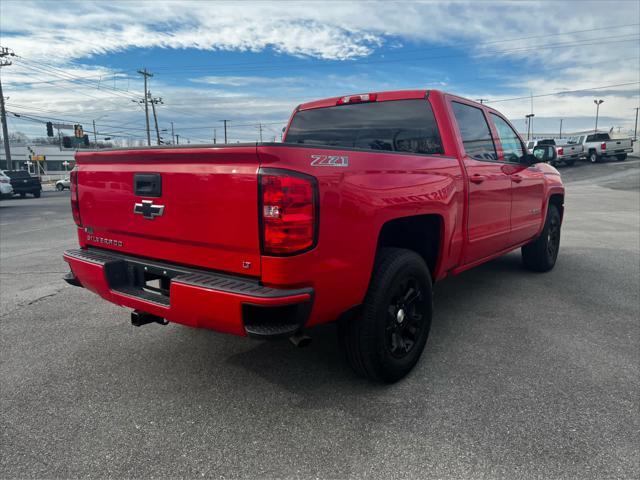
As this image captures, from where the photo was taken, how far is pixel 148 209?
2760 mm

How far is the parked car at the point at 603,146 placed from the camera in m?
31.7

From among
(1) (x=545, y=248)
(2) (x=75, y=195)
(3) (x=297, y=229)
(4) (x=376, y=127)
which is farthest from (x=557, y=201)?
(2) (x=75, y=195)

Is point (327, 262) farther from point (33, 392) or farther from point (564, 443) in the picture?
point (33, 392)

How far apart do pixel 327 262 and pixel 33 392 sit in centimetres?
207

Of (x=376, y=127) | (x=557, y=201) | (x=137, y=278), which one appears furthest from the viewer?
(x=557, y=201)

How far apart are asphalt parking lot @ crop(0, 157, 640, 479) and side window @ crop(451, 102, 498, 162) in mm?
1461

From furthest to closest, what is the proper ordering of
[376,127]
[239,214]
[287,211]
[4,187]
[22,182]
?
[22,182], [4,187], [376,127], [239,214], [287,211]

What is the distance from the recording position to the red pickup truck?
2307 millimetres

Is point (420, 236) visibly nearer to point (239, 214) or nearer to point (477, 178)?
point (477, 178)

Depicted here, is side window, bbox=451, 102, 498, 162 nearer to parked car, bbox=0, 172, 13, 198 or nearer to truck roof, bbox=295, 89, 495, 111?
truck roof, bbox=295, 89, 495, 111

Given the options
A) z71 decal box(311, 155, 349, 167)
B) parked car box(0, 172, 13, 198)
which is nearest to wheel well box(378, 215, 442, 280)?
z71 decal box(311, 155, 349, 167)

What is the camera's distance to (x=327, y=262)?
243 centimetres

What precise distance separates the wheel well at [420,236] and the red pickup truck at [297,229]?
1 cm

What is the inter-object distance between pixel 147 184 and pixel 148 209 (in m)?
0.14
